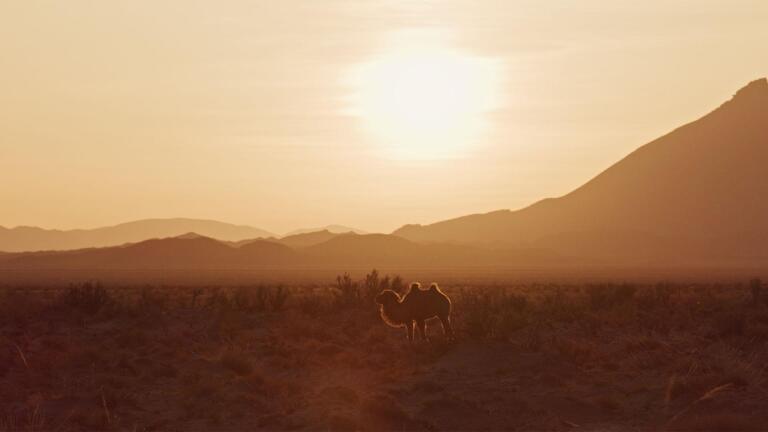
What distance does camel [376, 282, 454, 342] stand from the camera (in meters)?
26.4

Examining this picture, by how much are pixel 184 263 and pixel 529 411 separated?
6519 inches

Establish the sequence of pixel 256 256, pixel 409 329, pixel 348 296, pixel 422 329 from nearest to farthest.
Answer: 1. pixel 422 329
2. pixel 409 329
3. pixel 348 296
4. pixel 256 256

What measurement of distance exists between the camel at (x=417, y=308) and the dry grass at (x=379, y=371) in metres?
0.55

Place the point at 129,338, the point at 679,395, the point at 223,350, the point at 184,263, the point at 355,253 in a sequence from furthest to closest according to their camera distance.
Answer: the point at 355,253 < the point at 184,263 < the point at 129,338 < the point at 223,350 < the point at 679,395

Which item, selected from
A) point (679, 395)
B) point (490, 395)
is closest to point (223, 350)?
point (490, 395)

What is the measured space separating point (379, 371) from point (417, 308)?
4089 mm

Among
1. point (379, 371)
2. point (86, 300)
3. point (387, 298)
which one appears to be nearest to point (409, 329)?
point (387, 298)

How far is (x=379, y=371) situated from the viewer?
22.8 metres

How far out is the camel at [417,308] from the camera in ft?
86.7

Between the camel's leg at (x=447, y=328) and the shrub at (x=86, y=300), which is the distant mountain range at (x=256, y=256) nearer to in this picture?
the shrub at (x=86, y=300)

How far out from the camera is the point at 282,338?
28188 millimetres

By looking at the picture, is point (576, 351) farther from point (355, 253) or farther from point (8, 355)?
point (355, 253)

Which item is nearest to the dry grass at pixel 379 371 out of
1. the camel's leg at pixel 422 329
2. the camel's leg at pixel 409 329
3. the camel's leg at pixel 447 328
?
the camel's leg at pixel 409 329

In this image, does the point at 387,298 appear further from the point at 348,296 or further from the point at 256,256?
the point at 256,256
